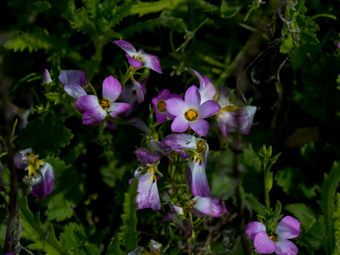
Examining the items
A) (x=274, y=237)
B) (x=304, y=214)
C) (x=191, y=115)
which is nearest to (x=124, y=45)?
(x=191, y=115)

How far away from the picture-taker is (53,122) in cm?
190

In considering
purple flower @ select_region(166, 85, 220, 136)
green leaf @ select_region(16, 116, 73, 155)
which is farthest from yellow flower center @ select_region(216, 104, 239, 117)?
green leaf @ select_region(16, 116, 73, 155)

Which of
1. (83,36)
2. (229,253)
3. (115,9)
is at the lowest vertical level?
(229,253)

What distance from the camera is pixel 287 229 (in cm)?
150

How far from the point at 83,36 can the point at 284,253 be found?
59.8 inches

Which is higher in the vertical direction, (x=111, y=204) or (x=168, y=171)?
(x=168, y=171)

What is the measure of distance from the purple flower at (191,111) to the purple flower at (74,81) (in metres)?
0.35

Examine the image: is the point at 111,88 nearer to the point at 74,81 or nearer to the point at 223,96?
the point at 74,81

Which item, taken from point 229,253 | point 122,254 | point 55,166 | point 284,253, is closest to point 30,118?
point 55,166

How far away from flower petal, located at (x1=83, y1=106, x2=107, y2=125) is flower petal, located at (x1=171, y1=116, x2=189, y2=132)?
0.91 ft

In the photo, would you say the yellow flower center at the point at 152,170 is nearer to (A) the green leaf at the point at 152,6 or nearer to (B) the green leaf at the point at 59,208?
(B) the green leaf at the point at 59,208

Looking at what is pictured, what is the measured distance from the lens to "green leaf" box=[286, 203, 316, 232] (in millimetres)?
1775

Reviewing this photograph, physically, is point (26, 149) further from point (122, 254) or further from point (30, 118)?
point (122, 254)

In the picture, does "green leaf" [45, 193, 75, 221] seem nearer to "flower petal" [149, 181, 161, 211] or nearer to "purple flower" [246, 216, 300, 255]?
"flower petal" [149, 181, 161, 211]
